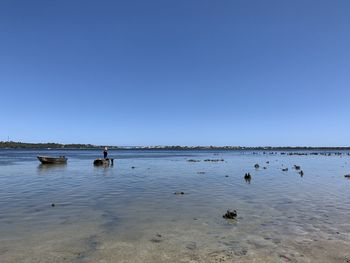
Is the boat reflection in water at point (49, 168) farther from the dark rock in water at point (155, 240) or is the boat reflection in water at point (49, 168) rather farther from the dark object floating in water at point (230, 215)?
the dark rock in water at point (155, 240)

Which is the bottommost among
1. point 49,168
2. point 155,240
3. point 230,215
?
point 155,240

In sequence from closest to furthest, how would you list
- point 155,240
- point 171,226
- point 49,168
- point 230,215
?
point 155,240, point 171,226, point 230,215, point 49,168

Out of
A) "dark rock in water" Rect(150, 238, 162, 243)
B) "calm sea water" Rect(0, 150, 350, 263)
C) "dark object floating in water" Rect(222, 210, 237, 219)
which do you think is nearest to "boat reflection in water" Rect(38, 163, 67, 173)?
"calm sea water" Rect(0, 150, 350, 263)

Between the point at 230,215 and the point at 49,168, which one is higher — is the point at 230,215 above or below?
below

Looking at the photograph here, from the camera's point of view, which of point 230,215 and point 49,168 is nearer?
point 230,215

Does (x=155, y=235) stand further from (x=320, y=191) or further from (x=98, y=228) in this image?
(x=320, y=191)

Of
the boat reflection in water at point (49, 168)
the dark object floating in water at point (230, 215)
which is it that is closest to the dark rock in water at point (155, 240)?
the dark object floating in water at point (230, 215)

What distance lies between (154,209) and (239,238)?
6593mm

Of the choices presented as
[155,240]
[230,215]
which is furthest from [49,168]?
[155,240]

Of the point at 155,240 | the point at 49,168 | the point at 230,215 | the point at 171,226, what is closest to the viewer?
the point at 155,240

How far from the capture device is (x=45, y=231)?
1395 cm

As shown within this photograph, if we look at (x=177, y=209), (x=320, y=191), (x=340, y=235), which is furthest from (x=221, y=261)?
(x=320, y=191)

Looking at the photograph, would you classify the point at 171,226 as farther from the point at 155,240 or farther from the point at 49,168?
the point at 49,168

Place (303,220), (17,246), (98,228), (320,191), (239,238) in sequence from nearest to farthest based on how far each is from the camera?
(17,246)
(239,238)
(98,228)
(303,220)
(320,191)
